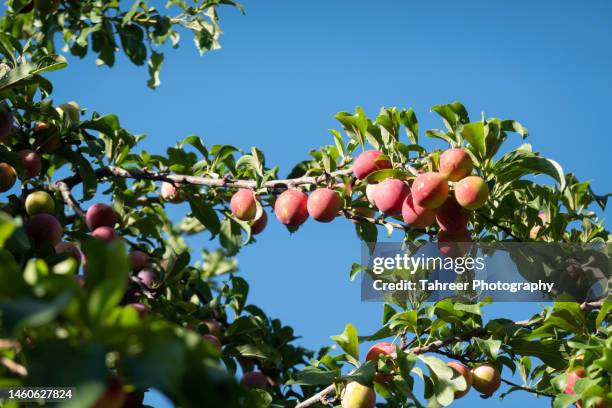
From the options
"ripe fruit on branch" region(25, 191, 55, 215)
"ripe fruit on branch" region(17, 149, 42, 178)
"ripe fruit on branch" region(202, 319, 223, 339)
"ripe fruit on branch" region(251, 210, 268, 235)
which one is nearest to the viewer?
"ripe fruit on branch" region(17, 149, 42, 178)

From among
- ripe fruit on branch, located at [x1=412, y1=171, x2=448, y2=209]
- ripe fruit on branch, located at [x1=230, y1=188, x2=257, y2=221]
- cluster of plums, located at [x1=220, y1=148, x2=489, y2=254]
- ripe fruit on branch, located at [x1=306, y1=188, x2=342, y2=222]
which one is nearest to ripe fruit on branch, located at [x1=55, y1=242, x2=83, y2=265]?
ripe fruit on branch, located at [x1=230, y1=188, x2=257, y2=221]

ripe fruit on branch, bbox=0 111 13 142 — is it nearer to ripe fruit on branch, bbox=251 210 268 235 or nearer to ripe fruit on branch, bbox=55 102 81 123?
ripe fruit on branch, bbox=55 102 81 123

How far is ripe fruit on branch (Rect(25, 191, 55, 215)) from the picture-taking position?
9.17 ft

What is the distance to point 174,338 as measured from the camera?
86 centimetres

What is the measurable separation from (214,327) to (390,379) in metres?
0.96

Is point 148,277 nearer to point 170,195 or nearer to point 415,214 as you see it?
point 170,195

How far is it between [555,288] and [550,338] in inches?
15.1

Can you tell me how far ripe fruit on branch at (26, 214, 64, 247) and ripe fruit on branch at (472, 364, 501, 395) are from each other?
1.52 metres

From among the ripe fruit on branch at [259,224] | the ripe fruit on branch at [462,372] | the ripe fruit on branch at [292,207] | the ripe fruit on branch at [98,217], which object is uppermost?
the ripe fruit on branch at [259,224]

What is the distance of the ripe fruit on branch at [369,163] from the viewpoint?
2387 mm

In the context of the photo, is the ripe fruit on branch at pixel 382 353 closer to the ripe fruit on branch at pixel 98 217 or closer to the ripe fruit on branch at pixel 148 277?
the ripe fruit on branch at pixel 148 277

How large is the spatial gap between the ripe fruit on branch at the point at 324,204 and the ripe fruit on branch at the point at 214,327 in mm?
717

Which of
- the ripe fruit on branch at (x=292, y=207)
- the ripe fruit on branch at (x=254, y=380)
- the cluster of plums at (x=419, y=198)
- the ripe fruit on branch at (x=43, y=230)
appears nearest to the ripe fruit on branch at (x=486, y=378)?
the cluster of plums at (x=419, y=198)

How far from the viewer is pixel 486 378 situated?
232 cm
